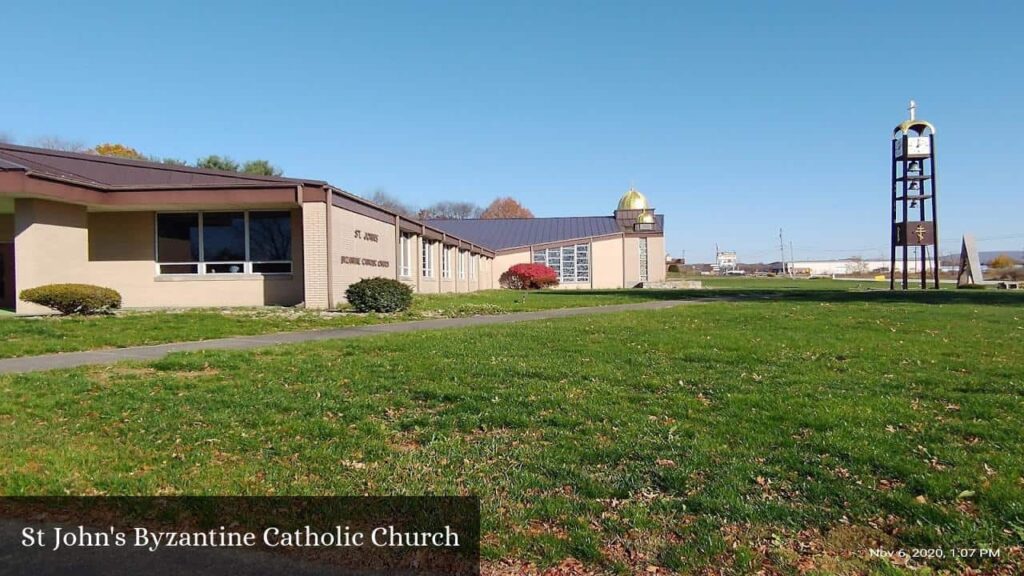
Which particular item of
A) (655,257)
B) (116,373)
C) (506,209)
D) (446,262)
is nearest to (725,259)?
(506,209)

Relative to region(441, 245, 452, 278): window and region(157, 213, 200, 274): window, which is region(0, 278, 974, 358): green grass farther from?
region(441, 245, 452, 278): window

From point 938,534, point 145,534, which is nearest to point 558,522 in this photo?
point 938,534

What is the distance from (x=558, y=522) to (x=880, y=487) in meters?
1.94

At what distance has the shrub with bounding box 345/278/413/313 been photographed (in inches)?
656

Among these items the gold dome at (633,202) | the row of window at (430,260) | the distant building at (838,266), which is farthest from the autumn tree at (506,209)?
the distant building at (838,266)

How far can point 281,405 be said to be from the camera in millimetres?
5961

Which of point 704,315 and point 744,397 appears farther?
point 704,315

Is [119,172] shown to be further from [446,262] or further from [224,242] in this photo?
[446,262]

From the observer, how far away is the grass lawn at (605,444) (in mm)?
3494

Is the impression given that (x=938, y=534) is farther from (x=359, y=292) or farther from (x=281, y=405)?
(x=359, y=292)
